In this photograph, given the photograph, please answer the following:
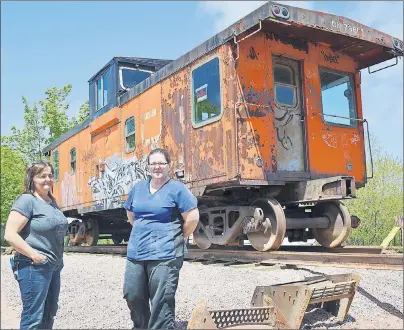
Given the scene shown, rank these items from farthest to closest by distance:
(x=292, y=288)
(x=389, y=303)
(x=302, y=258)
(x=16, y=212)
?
(x=302, y=258), (x=389, y=303), (x=292, y=288), (x=16, y=212)

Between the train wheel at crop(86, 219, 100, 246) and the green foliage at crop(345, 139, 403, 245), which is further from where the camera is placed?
the green foliage at crop(345, 139, 403, 245)

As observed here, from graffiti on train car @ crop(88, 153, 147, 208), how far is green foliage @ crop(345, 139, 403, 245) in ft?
39.3

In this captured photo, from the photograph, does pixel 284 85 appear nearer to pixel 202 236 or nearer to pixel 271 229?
pixel 271 229

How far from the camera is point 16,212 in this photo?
355 centimetres

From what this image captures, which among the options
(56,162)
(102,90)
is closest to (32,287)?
(102,90)

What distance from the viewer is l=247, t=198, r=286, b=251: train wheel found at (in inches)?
300

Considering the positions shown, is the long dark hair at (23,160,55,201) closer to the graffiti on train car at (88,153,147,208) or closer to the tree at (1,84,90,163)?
the graffiti on train car at (88,153,147,208)

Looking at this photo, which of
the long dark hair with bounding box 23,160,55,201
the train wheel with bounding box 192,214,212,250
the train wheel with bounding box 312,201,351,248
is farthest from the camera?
the train wheel with bounding box 192,214,212,250

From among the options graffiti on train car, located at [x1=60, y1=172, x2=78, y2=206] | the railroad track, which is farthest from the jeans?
graffiti on train car, located at [x1=60, y1=172, x2=78, y2=206]

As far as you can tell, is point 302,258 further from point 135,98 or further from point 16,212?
point 135,98

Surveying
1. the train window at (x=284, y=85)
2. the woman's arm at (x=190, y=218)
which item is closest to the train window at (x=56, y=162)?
the train window at (x=284, y=85)

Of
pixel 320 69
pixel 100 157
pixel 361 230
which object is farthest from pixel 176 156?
pixel 361 230

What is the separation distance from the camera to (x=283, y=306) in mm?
4117

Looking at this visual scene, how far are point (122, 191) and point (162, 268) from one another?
24.0 ft
